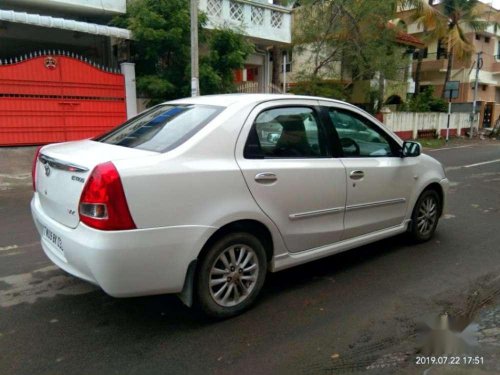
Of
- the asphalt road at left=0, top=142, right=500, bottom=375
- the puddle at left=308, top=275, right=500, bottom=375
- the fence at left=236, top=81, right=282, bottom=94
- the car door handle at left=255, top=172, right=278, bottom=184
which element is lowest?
the puddle at left=308, top=275, right=500, bottom=375

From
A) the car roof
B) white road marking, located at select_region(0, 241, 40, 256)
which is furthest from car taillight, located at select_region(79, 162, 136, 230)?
white road marking, located at select_region(0, 241, 40, 256)

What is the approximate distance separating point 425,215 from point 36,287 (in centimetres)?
414

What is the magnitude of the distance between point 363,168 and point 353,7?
14.4 m

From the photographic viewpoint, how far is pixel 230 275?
333 centimetres

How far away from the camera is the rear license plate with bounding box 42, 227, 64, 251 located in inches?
123

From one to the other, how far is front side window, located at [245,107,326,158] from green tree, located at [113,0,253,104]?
835 cm

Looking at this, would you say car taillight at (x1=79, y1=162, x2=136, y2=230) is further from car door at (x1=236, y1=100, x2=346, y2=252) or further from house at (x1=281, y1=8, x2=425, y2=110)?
house at (x1=281, y1=8, x2=425, y2=110)

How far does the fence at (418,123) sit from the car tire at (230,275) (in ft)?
63.3

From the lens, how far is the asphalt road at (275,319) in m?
2.84

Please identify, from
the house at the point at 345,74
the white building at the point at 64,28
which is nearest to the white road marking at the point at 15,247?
the white building at the point at 64,28

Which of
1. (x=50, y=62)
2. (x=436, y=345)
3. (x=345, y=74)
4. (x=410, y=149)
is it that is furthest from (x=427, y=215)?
(x=345, y=74)

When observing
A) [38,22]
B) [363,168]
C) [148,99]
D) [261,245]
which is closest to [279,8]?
[148,99]

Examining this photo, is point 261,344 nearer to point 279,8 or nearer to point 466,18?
point 279,8

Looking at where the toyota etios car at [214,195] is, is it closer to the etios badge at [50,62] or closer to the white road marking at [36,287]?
the white road marking at [36,287]
